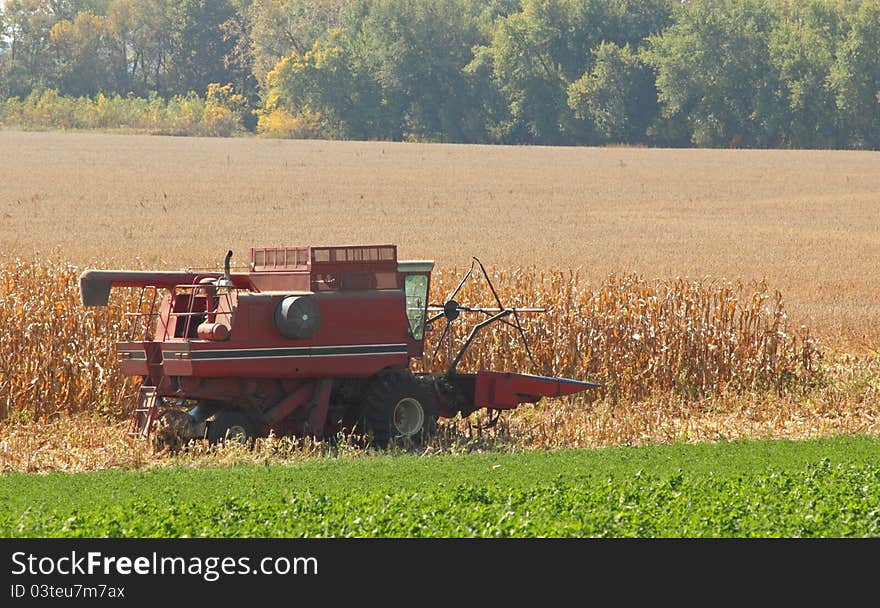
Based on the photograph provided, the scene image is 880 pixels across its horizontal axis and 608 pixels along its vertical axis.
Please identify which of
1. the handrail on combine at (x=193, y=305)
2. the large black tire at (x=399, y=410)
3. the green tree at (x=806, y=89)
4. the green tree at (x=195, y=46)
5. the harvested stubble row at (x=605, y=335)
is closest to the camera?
the handrail on combine at (x=193, y=305)

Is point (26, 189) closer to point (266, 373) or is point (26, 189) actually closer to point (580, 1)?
point (266, 373)

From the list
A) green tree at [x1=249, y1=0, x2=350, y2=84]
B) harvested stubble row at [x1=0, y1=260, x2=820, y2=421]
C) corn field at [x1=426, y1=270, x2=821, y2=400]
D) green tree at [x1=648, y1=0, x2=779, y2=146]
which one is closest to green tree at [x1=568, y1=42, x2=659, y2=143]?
green tree at [x1=648, y1=0, x2=779, y2=146]

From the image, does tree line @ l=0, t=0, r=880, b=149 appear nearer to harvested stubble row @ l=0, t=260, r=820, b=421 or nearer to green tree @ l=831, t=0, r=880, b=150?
green tree @ l=831, t=0, r=880, b=150

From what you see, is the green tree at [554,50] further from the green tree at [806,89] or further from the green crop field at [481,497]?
the green crop field at [481,497]

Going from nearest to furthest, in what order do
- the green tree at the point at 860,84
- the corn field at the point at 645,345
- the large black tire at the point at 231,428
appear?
the large black tire at the point at 231,428 < the corn field at the point at 645,345 < the green tree at the point at 860,84

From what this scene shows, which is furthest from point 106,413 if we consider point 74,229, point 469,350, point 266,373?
point 74,229

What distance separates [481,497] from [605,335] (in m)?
7.13

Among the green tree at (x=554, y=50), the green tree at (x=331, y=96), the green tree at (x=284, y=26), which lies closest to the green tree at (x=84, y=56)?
the green tree at (x=284, y=26)

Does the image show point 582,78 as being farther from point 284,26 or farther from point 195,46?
point 195,46

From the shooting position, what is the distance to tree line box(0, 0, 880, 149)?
77625 mm

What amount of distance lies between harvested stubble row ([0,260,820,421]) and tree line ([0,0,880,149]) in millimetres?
62890

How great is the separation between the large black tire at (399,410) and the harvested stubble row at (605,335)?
9.91 feet

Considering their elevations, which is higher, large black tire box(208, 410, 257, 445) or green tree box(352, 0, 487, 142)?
green tree box(352, 0, 487, 142)

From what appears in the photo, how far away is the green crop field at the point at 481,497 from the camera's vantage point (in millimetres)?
8117
